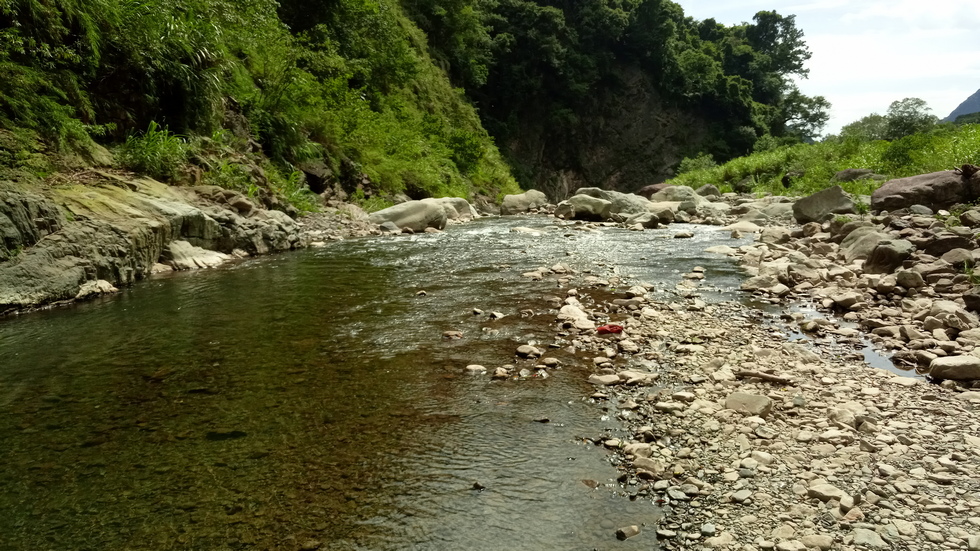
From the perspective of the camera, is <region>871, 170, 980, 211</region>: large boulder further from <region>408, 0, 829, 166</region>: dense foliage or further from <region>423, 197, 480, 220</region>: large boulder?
<region>408, 0, 829, 166</region>: dense foliage

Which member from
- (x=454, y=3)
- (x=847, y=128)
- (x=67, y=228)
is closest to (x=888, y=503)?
(x=67, y=228)

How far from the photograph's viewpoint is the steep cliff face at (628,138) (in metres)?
50.8

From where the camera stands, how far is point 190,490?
3.04m

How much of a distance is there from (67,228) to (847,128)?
3455 centimetres

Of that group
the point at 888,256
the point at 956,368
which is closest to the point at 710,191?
the point at 888,256

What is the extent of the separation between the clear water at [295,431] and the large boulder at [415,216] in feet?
28.6

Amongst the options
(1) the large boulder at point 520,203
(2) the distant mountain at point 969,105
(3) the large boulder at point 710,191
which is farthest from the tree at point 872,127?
(2) the distant mountain at point 969,105

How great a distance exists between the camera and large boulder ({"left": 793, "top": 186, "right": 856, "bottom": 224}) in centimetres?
1277

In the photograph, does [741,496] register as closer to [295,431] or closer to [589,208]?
[295,431]

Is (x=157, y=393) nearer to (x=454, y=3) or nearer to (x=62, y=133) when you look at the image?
(x=62, y=133)

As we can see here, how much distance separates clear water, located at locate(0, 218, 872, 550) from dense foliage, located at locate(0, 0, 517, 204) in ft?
14.8

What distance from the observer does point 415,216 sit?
16141 mm

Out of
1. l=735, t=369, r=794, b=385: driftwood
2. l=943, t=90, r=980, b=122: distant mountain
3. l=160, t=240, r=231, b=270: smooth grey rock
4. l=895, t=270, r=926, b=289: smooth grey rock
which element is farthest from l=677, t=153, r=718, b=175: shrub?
l=943, t=90, r=980, b=122: distant mountain

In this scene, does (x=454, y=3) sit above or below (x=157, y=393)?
above
